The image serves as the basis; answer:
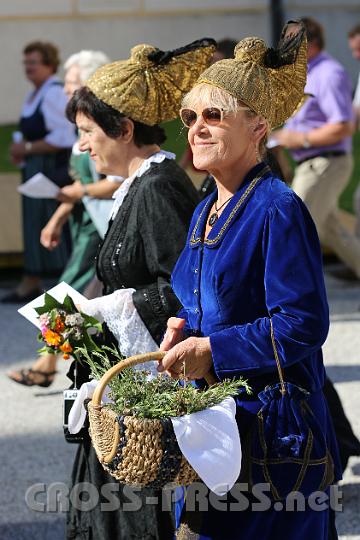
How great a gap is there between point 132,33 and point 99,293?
1659 cm

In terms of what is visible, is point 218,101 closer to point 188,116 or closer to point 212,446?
point 188,116

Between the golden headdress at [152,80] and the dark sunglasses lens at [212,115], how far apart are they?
887mm

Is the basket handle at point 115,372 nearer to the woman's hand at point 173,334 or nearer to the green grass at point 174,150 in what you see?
the woman's hand at point 173,334

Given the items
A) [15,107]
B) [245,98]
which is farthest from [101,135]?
[15,107]

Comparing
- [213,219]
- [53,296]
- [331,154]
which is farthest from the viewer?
[331,154]

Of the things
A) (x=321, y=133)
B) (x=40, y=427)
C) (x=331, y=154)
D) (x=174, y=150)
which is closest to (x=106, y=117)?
(x=40, y=427)

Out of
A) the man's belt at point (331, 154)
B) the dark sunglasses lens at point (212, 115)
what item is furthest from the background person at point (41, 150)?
the dark sunglasses lens at point (212, 115)

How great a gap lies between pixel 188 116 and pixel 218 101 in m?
0.13

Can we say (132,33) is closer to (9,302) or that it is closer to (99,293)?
(9,302)

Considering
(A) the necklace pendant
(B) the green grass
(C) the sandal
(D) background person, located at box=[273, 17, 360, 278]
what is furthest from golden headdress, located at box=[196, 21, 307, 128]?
(B) the green grass

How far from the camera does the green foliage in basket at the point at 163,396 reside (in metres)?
2.57

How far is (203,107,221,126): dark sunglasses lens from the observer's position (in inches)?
107

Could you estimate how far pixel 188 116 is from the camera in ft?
9.29

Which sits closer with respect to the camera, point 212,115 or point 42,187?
point 212,115
